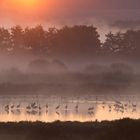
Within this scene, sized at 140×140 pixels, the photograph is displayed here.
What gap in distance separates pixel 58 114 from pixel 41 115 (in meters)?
1.84

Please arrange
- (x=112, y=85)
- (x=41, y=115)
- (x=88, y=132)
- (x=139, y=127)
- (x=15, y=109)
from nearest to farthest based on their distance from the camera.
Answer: (x=139, y=127), (x=88, y=132), (x=41, y=115), (x=15, y=109), (x=112, y=85)

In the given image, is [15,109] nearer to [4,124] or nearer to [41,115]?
[41,115]

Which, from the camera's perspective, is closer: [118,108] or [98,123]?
[98,123]

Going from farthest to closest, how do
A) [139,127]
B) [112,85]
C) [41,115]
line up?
1. [112,85]
2. [41,115]
3. [139,127]

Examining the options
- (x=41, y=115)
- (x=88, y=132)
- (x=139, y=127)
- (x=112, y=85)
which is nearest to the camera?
(x=139, y=127)

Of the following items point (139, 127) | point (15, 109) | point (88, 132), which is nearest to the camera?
point (139, 127)

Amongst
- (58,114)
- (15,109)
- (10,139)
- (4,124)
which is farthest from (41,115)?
(10,139)

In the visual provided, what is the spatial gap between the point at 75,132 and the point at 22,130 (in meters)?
3.17

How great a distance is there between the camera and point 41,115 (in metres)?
53.2

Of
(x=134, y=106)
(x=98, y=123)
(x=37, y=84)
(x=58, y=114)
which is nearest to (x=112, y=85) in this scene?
(x=37, y=84)

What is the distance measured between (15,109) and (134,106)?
11.4 meters

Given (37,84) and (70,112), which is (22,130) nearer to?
(70,112)

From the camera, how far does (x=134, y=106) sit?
61.0 metres

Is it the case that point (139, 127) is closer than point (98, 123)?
Yes
